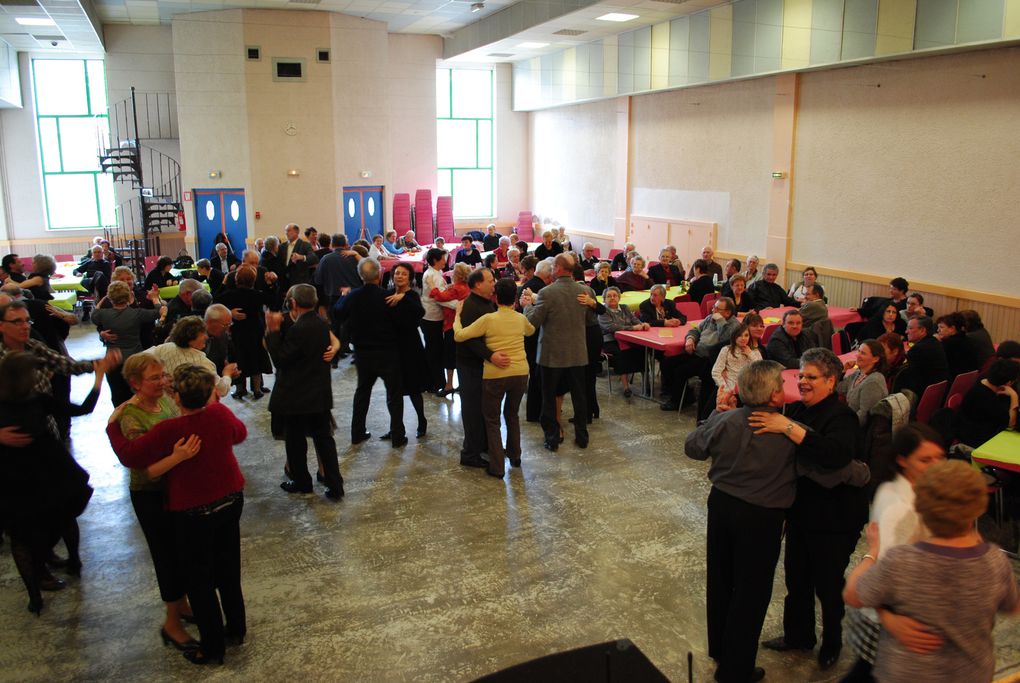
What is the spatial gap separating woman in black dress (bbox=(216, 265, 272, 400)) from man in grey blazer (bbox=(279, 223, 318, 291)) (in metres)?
1.82

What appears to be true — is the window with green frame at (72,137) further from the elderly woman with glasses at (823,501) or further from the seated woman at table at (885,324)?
the elderly woman with glasses at (823,501)

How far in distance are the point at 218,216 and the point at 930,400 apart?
14.2 meters

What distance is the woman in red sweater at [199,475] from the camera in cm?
358

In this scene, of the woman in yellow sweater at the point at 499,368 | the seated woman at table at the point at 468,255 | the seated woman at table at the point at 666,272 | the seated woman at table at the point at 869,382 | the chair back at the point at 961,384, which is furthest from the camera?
the seated woman at table at the point at 468,255

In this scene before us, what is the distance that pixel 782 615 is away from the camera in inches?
173

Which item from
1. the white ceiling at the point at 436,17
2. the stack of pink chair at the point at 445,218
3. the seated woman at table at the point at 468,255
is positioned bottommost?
the seated woman at table at the point at 468,255

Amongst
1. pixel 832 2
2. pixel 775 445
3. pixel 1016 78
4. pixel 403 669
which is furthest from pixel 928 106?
pixel 403 669

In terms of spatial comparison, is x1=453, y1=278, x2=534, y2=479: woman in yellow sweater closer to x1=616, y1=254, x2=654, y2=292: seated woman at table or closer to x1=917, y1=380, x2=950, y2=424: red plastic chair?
x1=917, y1=380, x2=950, y2=424: red plastic chair

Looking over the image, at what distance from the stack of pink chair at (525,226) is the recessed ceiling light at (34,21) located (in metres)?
10.6

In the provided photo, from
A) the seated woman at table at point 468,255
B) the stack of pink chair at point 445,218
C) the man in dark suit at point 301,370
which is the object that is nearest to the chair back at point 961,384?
the man in dark suit at point 301,370

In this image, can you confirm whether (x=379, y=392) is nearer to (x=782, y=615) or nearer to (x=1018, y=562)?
(x=782, y=615)

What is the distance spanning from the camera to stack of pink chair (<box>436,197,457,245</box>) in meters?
18.9

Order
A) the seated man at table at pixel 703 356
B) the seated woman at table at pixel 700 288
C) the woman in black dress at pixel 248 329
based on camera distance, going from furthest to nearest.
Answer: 1. the seated woman at table at pixel 700 288
2. the woman in black dress at pixel 248 329
3. the seated man at table at pixel 703 356

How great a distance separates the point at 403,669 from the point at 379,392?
5.10m
